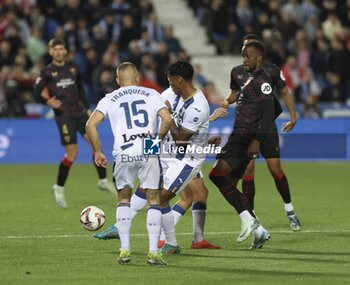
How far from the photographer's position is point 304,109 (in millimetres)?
25891

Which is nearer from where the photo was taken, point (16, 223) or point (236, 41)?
point (16, 223)

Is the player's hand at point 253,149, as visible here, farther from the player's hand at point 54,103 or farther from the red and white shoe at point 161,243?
the player's hand at point 54,103

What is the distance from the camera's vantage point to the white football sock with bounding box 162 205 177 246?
444 inches

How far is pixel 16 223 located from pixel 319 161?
11662 millimetres

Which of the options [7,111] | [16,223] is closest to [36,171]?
[7,111]

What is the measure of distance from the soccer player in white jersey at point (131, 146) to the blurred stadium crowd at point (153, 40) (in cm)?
1415

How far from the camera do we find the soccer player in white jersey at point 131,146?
1057 cm

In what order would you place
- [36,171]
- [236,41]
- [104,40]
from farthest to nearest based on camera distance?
[236,41] → [104,40] → [36,171]

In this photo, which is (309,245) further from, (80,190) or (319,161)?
(319,161)

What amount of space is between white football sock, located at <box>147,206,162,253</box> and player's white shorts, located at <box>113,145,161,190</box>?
0.83 ft

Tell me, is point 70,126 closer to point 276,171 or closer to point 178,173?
point 276,171

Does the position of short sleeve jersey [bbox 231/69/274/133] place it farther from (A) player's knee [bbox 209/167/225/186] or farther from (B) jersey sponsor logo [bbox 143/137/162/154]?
(B) jersey sponsor logo [bbox 143/137/162/154]

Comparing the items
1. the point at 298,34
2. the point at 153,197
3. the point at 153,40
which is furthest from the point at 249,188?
the point at 298,34

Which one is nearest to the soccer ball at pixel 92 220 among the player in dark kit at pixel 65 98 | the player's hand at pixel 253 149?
the player's hand at pixel 253 149
